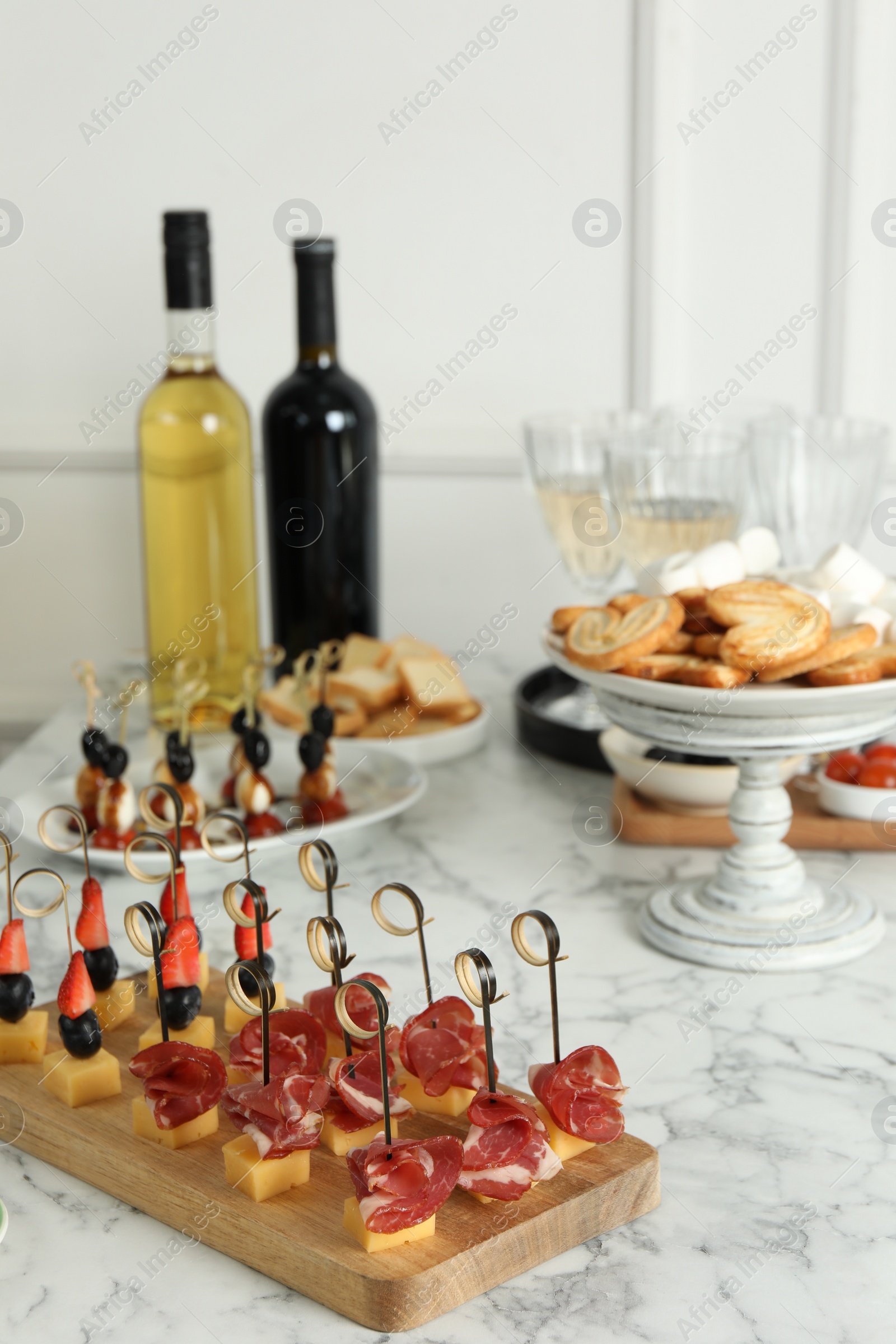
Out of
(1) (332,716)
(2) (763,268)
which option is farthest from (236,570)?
(2) (763,268)

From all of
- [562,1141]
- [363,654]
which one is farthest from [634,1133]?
[363,654]

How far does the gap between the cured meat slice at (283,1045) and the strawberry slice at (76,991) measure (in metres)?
0.09

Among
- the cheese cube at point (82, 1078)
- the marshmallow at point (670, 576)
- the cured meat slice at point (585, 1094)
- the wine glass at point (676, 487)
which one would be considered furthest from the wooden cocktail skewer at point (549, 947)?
the wine glass at point (676, 487)

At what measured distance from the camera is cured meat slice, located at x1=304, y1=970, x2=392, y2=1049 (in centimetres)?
75

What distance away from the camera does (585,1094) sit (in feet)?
2.22

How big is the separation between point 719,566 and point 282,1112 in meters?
0.60

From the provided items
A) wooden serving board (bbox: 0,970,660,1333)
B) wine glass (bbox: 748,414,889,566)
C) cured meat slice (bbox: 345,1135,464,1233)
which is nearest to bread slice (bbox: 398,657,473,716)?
wine glass (bbox: 748,414,889,566)

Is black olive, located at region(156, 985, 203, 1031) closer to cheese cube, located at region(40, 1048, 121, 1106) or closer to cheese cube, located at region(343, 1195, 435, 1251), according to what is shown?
cheese cube, located at region(40, 1048, 121, 1106)

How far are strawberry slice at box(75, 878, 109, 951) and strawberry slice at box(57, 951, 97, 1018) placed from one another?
5cm

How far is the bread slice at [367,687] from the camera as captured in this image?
1.44 m

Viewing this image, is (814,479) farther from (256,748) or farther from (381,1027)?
(381,1027)

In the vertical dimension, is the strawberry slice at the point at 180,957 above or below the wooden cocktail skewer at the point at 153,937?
below

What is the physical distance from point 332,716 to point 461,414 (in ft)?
2.39

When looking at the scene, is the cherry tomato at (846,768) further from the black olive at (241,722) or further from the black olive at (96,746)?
the black olive at (96,746)
